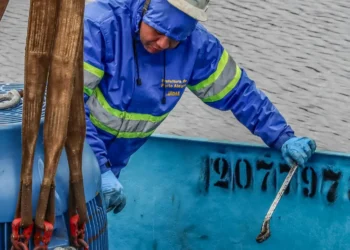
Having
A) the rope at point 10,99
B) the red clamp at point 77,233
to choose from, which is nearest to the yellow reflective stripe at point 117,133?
the rope at point 10,99

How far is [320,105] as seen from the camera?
4.77 metres

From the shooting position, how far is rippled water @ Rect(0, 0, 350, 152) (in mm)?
4527

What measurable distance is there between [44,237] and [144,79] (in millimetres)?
1206

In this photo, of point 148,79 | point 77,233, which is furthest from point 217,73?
point 77,233

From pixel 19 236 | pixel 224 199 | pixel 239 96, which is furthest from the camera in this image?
pixel 224 199

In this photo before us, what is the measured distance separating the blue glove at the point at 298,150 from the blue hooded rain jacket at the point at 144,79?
0.06 metres

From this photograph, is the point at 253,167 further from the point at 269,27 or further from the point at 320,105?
the point at 269,27

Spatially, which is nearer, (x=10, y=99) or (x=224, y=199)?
(x=10, y=99)

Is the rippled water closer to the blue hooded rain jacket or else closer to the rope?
the blue hooded rain jacket

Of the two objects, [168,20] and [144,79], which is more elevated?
[168,20]

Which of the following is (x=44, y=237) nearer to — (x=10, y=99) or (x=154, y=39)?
(x=10, y=99)

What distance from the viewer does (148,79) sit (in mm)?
2912

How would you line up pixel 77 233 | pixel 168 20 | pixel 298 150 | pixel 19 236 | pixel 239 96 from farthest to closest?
pixel 239 96 < pixel 298 150 < pixel 168 20 < pixel 77 233 < pixel 19 236

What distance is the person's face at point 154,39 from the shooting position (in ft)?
9.00
